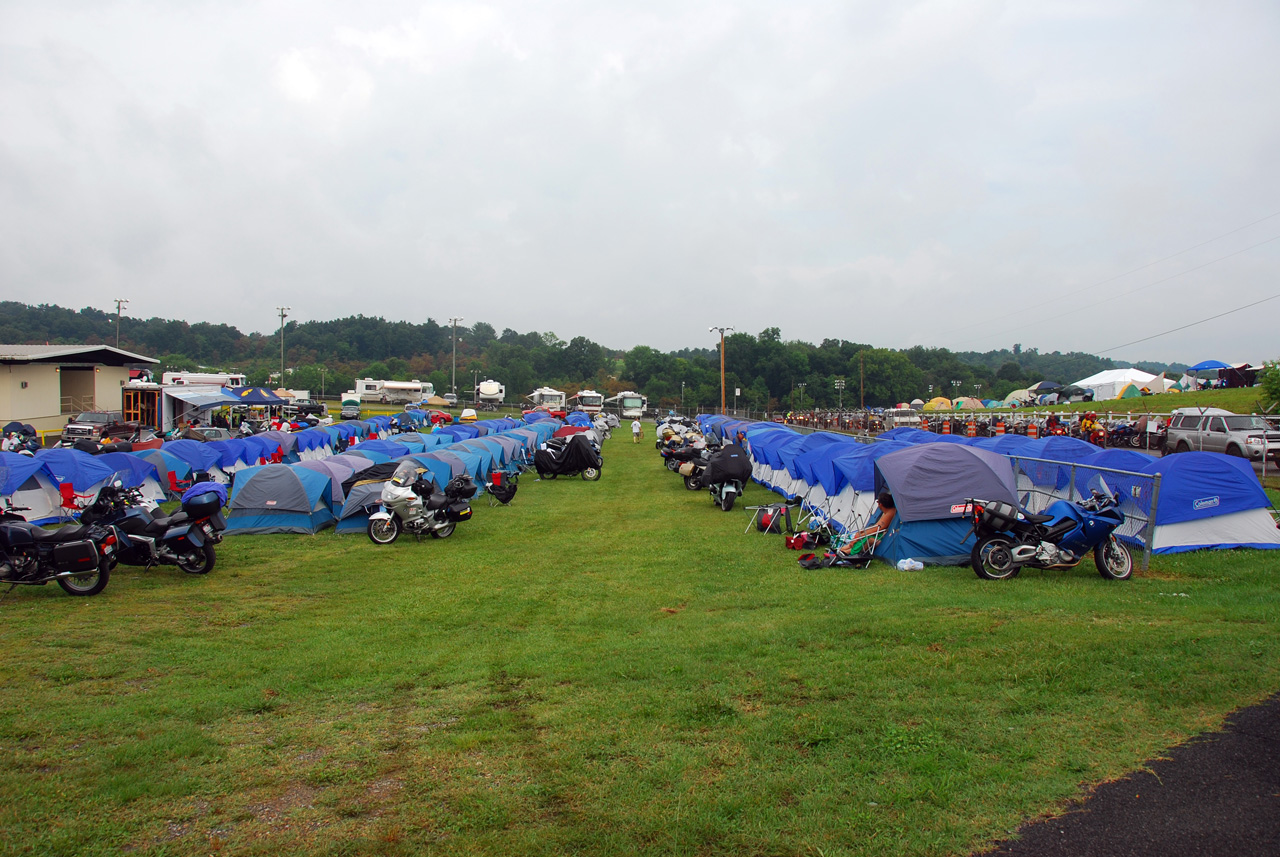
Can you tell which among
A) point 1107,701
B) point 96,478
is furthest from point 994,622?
point 96,478

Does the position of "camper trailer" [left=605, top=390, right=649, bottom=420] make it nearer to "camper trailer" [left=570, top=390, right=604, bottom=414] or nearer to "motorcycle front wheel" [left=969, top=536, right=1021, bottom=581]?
"camper trailer" [left=570, top=390, right=604, bottom=414]

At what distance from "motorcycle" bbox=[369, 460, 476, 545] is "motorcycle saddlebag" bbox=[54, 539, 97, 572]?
483 cm

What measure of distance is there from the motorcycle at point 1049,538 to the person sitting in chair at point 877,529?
1.50 meters

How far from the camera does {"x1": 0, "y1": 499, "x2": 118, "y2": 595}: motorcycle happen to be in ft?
28.2

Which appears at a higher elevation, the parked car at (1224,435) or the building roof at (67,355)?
the building roof at (67,355)

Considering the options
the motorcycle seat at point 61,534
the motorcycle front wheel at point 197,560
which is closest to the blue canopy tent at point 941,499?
the motorcycle front wheel at point 197,560

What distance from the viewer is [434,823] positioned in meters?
3.62

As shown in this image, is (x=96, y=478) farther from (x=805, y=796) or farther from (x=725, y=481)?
(x=805, y=796)

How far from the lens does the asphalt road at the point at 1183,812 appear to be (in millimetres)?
3195

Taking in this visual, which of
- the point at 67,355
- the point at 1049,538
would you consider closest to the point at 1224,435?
the point at 1049,538

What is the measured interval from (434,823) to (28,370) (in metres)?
41.1

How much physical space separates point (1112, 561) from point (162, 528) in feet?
42.3

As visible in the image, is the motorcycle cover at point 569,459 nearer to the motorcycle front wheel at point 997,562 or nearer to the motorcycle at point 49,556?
the motorcycle at point 49,556

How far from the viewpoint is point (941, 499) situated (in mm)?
10414
